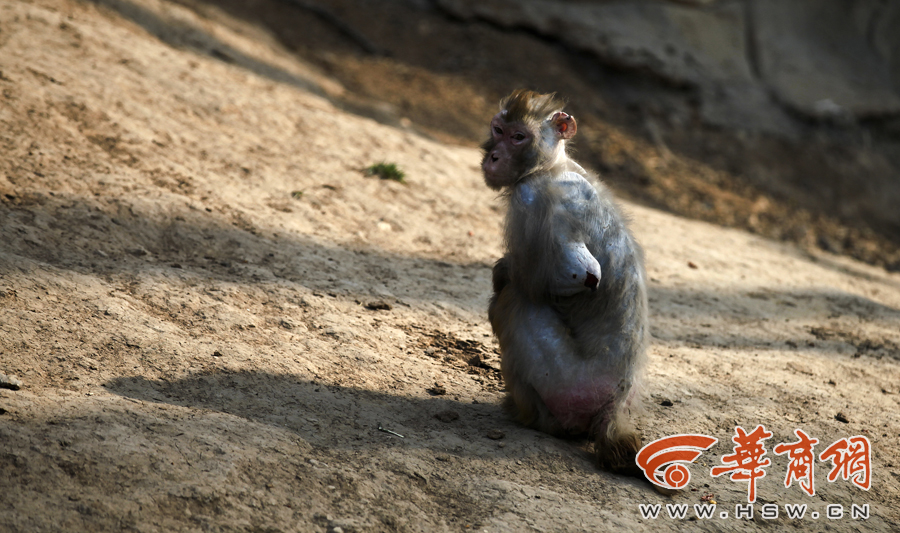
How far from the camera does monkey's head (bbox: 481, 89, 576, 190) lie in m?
4.23

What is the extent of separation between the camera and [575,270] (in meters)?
3.85

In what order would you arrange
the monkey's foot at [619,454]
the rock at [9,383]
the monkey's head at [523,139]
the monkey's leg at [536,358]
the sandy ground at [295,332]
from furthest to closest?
the monkey's head at [523,139] < the monkey's leg at [536,358] < the monkey's foot at [619,454] < the rock at [9,383] < the sandy ground at [295,332]

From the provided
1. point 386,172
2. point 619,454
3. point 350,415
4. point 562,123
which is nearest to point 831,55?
point 386,172

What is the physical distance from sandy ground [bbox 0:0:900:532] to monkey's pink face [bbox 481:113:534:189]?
1349mm

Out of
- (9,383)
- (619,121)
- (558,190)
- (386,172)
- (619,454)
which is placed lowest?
(9,383)

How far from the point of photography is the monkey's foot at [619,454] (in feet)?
13.0

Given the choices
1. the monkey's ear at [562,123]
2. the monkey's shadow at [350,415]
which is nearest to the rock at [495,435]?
the monkey's shadow at [350,415]

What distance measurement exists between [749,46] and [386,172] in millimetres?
10297

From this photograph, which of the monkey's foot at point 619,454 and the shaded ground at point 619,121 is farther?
the shaded ground at point 619,121

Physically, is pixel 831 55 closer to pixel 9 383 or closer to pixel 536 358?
pixel 536 358

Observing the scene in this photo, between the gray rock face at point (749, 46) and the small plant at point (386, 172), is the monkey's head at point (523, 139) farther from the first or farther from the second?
the gray rock face at point (749, 46)

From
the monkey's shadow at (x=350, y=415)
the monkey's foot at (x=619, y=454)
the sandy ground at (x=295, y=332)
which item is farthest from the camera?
the monkey's foot at (x=619, y=454)

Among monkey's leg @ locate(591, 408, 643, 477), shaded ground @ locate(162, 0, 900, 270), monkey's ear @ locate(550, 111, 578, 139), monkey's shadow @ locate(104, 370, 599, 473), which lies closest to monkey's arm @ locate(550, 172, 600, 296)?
monkey's ear @ locate(550, 111, 578, 139)

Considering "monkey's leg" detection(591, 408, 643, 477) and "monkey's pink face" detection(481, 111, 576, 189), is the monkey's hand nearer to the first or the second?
"monkey's pink face" detection(481, 111, 576, 189)
